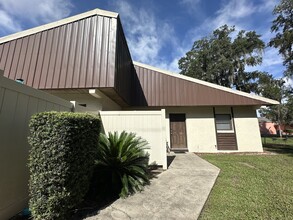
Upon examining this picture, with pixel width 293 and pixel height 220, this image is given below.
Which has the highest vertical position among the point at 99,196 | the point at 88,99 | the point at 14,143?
the point at 88,99

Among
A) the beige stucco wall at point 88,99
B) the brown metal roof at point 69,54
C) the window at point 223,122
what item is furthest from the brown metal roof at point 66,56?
the window at point 223,122

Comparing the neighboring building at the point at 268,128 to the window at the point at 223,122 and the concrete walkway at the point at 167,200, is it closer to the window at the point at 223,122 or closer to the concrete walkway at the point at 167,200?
the window at the point at 223,122

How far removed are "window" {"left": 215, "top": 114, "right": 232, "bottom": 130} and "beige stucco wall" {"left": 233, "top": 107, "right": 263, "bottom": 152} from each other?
1.27 ft

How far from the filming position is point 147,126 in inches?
219

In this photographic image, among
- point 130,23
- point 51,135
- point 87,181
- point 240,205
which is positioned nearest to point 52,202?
point 87,181

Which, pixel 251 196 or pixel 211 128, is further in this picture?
pixel 211 128

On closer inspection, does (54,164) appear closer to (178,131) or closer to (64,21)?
(64,21)

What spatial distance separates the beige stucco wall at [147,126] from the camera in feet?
18.1

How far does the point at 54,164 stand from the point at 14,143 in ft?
2.90

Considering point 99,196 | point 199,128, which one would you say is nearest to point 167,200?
point 99,196

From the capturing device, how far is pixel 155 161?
5.52 meters

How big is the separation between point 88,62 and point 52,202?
4.70 metres

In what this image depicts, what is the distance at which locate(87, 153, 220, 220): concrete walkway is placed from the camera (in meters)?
2.71

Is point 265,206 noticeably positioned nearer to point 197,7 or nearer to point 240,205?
point 240,205
